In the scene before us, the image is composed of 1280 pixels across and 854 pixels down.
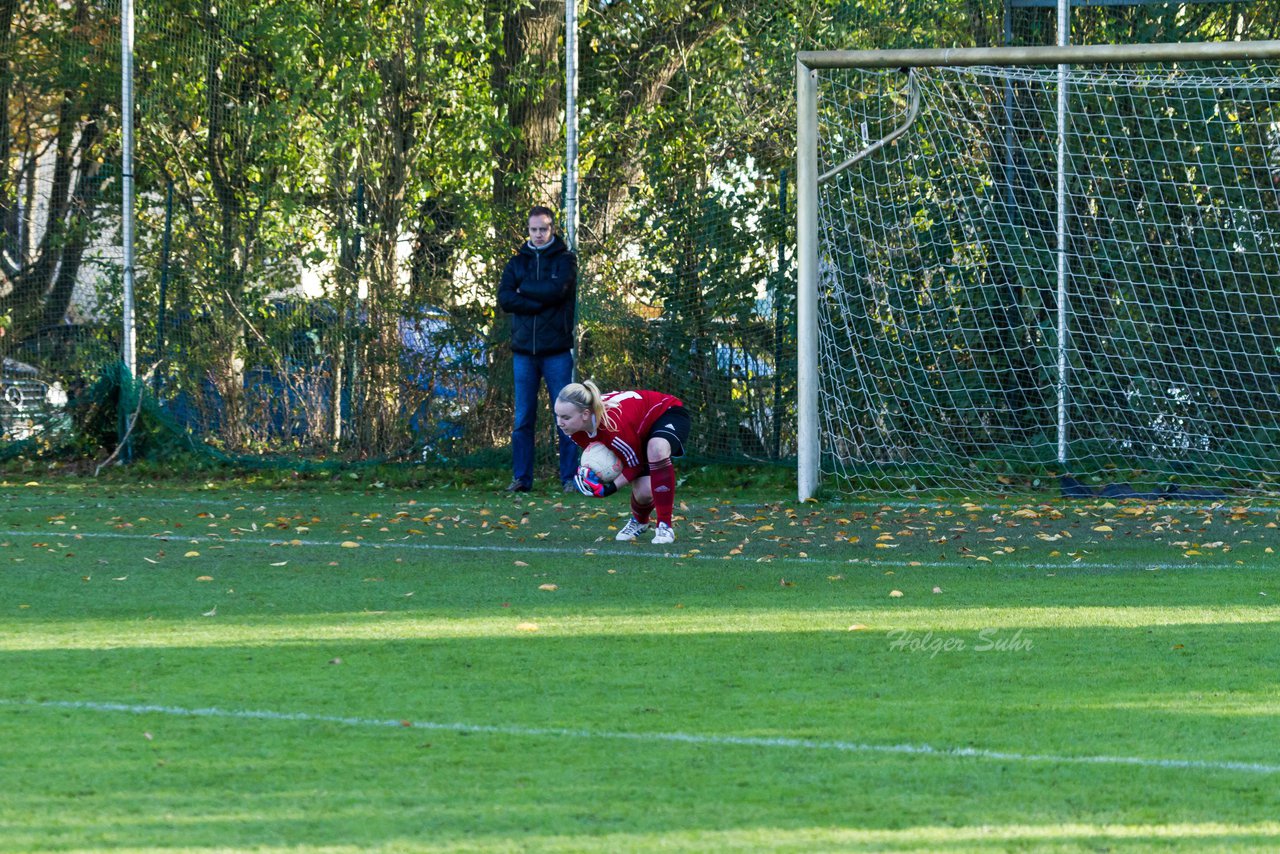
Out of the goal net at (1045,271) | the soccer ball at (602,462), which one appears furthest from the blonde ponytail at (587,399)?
the goal net at (1045,271)

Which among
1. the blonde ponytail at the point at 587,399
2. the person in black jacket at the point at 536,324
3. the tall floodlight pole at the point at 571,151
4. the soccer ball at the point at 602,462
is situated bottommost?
the soccer ball at the point at 602,462

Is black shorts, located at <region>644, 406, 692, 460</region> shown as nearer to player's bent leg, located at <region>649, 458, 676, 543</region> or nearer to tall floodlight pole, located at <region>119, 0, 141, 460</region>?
player's bent leg, located at <region>649, 458, 676, 543</region>

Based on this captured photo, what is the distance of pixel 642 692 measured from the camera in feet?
16.4

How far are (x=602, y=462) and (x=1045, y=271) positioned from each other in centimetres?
534

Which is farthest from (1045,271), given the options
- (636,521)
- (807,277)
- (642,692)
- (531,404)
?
(642,692)

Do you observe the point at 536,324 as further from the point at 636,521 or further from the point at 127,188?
the point at 127,188

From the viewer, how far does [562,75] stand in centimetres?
1552

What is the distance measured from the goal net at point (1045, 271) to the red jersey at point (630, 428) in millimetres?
3344

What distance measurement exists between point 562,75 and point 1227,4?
585cm

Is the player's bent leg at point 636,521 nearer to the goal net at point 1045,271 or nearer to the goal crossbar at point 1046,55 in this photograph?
the goal net at point 1045,271

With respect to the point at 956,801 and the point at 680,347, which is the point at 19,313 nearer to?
the point at 680,347

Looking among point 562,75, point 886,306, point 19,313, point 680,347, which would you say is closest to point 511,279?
point 680,347

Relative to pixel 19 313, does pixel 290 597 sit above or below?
below

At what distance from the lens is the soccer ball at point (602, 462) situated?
336 inches
